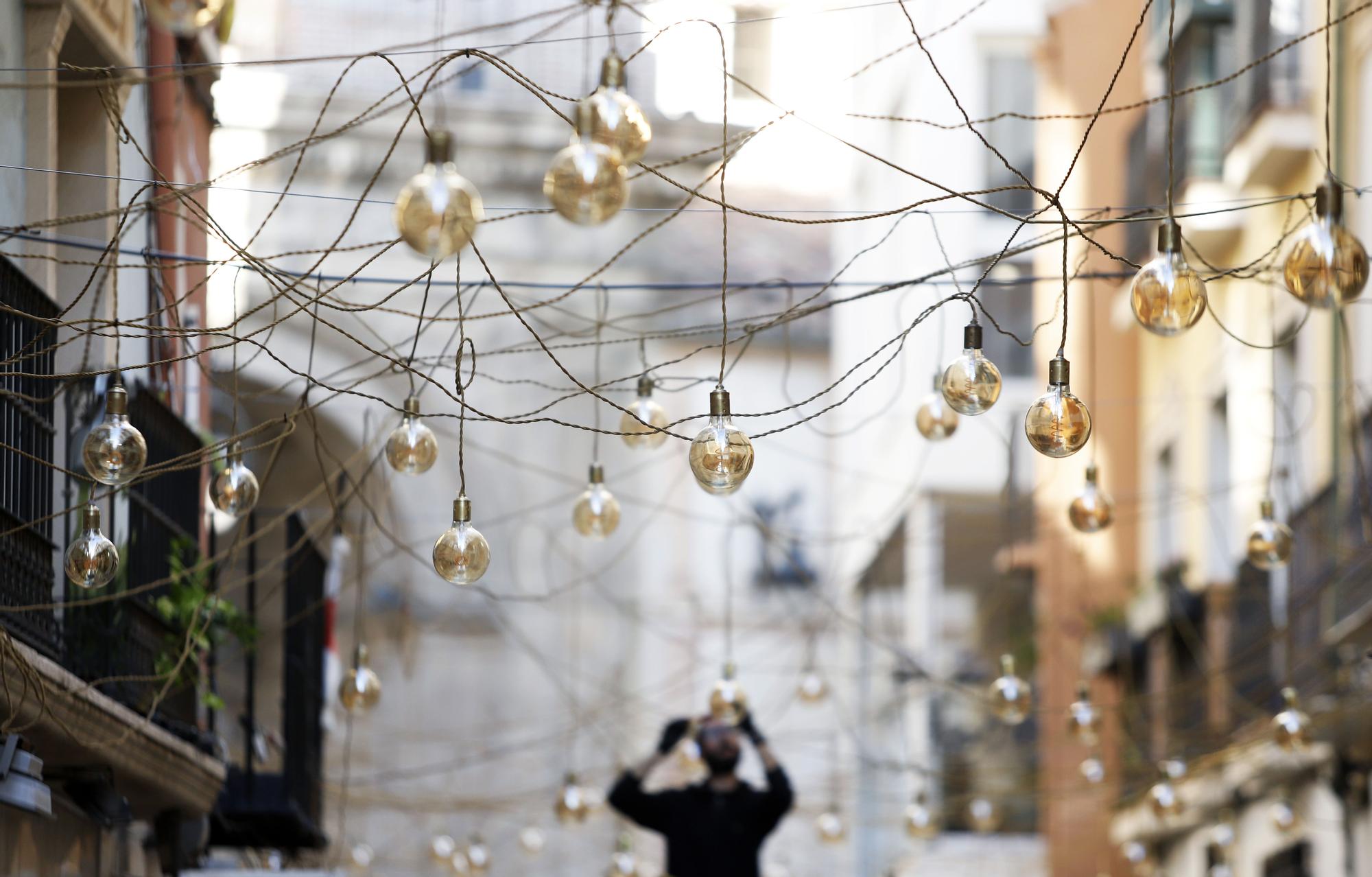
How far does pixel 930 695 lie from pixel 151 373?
1550 centimetres

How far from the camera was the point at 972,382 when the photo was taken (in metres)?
6.12

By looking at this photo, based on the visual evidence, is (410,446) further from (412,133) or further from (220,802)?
(412,133)

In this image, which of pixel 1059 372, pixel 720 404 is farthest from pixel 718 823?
pixel 1059 372

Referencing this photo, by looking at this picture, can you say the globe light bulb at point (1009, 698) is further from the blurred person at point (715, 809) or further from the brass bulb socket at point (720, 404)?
the brass bulb socket at point (720, 404)

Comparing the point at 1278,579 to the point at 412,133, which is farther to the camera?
the point at 412,133

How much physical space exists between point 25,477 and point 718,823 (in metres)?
3.37

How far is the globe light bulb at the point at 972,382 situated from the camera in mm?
6125

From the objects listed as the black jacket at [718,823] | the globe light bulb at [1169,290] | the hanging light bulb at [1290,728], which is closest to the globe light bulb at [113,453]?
the globe light bulb at [1169,290]

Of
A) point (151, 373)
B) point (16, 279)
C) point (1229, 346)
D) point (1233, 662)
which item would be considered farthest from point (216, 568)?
point (1229, 346)

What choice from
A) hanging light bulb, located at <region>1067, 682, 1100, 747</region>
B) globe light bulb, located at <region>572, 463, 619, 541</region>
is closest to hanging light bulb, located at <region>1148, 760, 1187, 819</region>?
hanging light bulb, located at <region>1067, 682, 1100, 747</region>

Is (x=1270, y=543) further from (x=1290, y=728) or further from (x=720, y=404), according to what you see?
(x=720, y=404)

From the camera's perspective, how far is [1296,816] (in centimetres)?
1450

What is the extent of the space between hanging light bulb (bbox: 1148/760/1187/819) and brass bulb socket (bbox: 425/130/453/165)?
8.50m

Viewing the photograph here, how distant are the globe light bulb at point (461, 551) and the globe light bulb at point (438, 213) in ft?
7.68
